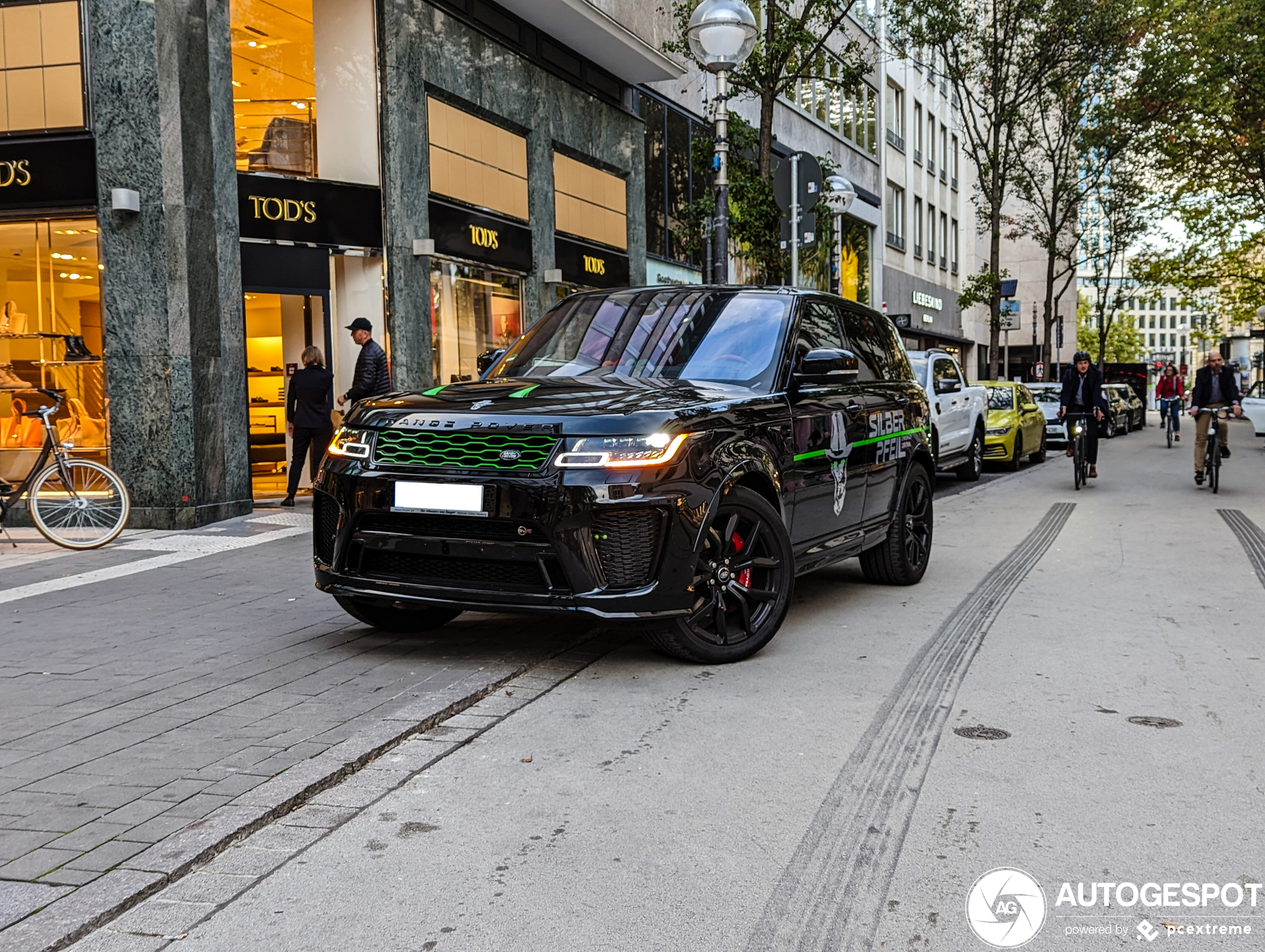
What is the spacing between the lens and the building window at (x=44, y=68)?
1141 cm

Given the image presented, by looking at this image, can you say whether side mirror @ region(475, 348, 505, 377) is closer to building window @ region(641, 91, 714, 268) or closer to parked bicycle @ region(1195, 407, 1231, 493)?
parked bicycle @ region(1195, 407, 1231, 493)

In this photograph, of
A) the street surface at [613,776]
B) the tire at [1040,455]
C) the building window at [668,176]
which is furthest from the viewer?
the tire at [1040,455]

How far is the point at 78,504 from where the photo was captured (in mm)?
9836

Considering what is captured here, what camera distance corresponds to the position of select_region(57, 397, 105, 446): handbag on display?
11.6 m

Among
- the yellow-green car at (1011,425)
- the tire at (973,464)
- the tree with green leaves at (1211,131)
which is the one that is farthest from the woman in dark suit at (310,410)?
the tree with green leaves at (1211,131)

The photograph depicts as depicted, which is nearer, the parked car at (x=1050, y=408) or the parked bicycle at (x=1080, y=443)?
the parked bicycle at (x=1080, y=443)

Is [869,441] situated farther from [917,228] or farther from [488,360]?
[917,228]

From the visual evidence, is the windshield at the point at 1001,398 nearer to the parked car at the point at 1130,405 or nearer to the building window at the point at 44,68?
the building window at the point at 44,68

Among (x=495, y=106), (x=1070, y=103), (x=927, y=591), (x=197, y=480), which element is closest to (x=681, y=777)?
(x=927, y=591)

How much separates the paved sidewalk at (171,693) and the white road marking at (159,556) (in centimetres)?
4

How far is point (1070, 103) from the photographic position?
3450 centimetres

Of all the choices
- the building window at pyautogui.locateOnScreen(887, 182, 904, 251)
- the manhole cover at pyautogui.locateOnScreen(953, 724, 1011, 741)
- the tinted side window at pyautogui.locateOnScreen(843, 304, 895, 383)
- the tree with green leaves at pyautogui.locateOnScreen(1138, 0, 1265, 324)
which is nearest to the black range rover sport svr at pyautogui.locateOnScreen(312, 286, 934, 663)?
the tinted side window at pyautogui.locateOnScreen(843, 304, 895, 383)

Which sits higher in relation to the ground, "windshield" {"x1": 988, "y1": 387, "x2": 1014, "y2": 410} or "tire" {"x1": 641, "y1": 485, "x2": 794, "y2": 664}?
"windshield" {"x1": 988, "y1": 387, "x2": 1014, "y2": 410}

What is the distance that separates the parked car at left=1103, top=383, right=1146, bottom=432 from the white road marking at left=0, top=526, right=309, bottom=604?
1172 inches
